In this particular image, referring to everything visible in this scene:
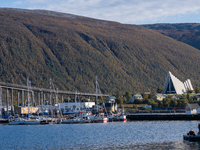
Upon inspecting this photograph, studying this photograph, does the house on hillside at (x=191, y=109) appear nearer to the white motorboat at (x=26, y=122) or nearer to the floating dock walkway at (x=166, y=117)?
the floating dock walkway at (x=166, y=117)

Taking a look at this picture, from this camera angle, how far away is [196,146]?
47.4 metres

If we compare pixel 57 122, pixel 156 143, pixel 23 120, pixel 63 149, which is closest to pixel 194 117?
pixel 57 122

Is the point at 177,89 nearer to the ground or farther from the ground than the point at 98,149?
farther from the ground

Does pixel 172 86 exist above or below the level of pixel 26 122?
above

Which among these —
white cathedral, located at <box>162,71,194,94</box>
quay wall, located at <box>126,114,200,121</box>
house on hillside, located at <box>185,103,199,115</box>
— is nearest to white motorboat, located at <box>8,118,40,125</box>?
quay wall, located at <box>126,114,200,121</box>

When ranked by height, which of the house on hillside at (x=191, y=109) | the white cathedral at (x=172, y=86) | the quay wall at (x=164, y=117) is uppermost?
the white cathedral at (x=172, y=86)

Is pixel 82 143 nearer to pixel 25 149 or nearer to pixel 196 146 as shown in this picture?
pixel 25 149

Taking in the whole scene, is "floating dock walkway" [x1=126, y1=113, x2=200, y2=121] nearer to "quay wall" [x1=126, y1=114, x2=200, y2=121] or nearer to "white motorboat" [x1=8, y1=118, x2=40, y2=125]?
"quay wall" [x1=126, y1=114, x2=200, y2=121]

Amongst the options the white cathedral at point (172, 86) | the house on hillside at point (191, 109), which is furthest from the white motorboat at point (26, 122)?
the white cathedral at point (172, 86)

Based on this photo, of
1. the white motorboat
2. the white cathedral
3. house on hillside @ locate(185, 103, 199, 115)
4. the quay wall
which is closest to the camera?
the quay wall

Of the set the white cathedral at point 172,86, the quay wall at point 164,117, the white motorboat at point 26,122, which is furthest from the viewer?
the white cathedral at point 172,86

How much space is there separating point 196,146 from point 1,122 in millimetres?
84380

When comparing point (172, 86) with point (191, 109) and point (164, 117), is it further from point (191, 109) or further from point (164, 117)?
point (164, 117)

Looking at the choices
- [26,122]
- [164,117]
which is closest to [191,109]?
[164,117]
